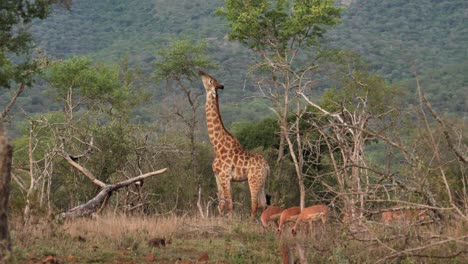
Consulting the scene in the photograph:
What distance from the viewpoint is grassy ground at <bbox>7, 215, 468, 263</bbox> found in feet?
27.3

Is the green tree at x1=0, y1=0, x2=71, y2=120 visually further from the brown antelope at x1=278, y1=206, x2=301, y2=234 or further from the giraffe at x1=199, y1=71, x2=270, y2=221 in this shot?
the brown antelope at x1=278, y1=206, x2=301, y2=234

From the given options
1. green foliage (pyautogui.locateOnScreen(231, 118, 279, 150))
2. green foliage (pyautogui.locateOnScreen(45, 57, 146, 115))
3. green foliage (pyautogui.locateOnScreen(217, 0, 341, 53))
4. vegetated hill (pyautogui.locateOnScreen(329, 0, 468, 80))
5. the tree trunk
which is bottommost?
vegetated hill (pyautogui.locateOnScreen(329, 0, 468, 80))

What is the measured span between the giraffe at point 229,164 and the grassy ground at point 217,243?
1.96 m

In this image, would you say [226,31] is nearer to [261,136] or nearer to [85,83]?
[85,83]

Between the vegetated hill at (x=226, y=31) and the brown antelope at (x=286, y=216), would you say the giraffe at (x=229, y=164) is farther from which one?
the vegetated hill at (x=226, y=31)

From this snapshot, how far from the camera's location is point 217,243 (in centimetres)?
1134

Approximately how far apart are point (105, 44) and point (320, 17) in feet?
184

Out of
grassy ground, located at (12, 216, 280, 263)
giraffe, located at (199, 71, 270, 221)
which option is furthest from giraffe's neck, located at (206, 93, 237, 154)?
grassy ground, located at (12, 216, 280, 263)

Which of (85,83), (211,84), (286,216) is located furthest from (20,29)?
(85,83)

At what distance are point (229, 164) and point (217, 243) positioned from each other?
3877mm

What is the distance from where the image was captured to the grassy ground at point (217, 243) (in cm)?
833

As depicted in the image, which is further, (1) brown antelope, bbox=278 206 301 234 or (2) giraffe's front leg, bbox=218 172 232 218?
(2) giraffe's front leg, bbox=218 172 232 218

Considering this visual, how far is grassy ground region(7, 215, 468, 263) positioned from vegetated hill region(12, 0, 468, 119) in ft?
179

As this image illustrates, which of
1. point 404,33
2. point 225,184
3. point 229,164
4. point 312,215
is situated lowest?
point 404,33
